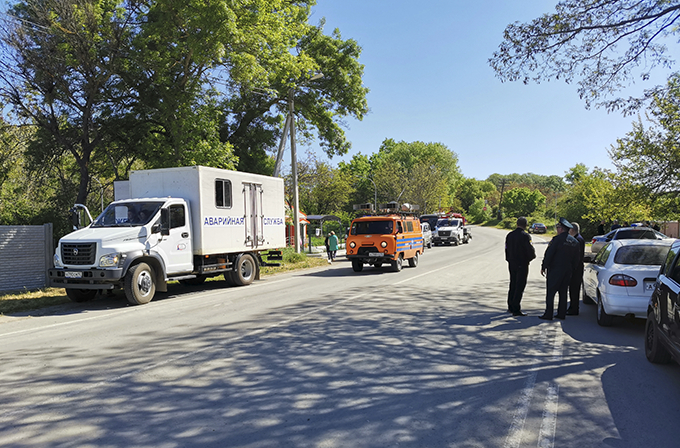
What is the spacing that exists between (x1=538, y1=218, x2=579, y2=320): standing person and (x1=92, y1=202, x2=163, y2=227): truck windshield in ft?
29.9

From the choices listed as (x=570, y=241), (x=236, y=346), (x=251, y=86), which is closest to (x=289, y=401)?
(x=236, y=346)

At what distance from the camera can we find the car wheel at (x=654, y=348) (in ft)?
18.9

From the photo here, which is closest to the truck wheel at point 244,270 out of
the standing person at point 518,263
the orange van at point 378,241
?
the orange van at point 378,241

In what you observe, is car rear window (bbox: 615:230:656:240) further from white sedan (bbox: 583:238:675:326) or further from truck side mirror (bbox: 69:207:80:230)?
truck side mirror (bbox: 69:207:80:230)

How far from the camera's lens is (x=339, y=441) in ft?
12.5

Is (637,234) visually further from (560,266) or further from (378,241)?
(560,266)

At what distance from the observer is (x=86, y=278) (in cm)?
1079

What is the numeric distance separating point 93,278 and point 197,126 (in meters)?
10.1

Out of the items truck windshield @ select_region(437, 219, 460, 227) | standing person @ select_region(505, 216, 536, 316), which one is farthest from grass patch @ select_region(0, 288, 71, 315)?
truck windshield @ select_region(437, 219, 460, 227)

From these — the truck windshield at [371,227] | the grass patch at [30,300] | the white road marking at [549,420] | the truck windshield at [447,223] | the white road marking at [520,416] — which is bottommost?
the white road marking at [549,420]

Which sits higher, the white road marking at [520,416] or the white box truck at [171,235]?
the white box truck at [171,235]

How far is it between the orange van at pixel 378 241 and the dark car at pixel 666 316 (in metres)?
11.3

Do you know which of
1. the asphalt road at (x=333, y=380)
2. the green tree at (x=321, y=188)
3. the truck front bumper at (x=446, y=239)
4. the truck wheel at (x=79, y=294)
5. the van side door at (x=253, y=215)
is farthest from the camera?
the green tree at (x=321, y=188)

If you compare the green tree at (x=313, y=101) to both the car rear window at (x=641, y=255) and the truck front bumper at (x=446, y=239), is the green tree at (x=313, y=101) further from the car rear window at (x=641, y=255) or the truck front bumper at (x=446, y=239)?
the car rear window at (x=641, y=255)
